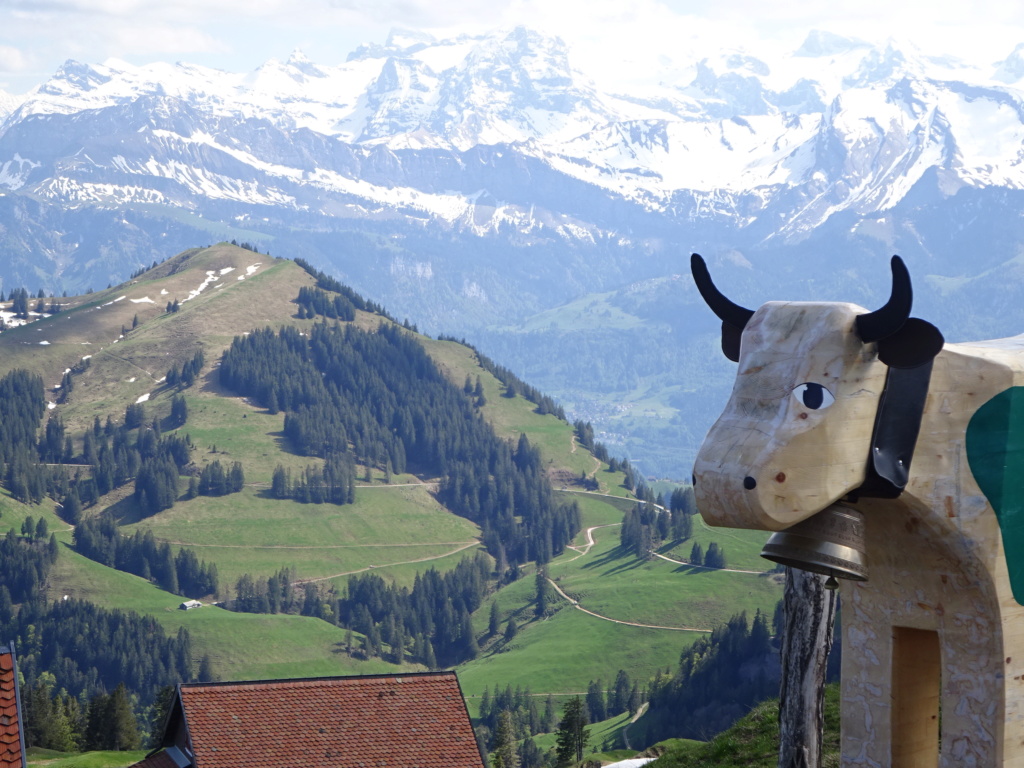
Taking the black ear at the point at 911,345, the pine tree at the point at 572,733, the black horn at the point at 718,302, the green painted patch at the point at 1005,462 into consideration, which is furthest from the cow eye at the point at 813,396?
the pine tree at the point at 572,733

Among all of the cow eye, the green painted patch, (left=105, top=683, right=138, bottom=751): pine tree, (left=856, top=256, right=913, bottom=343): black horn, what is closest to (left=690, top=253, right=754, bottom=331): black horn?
the cow eye

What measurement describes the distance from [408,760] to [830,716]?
80.7 ft

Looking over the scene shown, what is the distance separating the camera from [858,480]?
29.5 ft

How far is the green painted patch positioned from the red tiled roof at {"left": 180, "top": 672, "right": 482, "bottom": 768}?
127ft

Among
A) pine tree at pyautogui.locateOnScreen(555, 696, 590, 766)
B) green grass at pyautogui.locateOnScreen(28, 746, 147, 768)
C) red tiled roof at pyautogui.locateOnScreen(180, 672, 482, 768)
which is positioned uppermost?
red tiled roof at pyautogui.locateOnScreen(180, 672, 482, 768)

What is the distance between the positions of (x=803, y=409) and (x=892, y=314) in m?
0.90

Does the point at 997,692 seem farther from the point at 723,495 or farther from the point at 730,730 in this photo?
the point at 730,730

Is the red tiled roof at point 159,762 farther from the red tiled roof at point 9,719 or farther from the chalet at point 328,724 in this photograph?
the red tiled roof at point 9,719

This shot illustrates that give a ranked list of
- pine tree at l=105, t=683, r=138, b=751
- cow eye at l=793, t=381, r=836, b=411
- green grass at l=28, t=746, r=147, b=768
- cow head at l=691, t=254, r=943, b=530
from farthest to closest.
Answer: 1. pine tree at l=105, t=683, r=138, b=751
2. green grass at l=28, t=746, r=147, b=768
3. cow eye at l=793, t=381, r=836, b=411
4. cow head at l=691, t=254, r=943, b=530

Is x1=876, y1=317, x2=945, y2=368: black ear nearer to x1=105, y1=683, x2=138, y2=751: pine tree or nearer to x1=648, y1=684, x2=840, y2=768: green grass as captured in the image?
x1=648, y1=684, x2=840, y2=768: green grass

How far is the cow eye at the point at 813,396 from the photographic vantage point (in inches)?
349

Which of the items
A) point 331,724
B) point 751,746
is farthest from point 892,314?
point 331,724

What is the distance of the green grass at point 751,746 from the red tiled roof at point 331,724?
19208mm

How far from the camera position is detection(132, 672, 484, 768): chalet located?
45.6 metres
